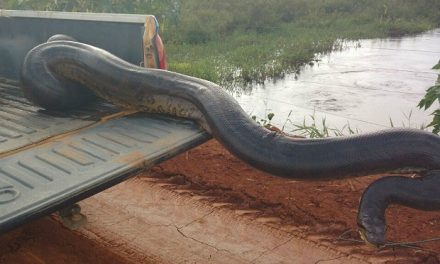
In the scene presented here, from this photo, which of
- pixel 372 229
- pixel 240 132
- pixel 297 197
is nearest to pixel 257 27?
pixel 297 197

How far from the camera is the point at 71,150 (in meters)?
2.82

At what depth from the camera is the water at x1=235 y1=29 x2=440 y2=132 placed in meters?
7.35

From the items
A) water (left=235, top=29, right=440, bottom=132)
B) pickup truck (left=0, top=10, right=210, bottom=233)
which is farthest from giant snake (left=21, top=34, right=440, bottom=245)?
water (left=235, top=29, right=440, bottom=132)

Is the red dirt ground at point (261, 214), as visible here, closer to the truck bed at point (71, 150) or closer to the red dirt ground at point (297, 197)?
the red dirt ground at point (297, 197)

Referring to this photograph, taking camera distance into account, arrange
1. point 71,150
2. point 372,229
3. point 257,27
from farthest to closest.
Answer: point 257,27, point 71,150, point 372,229

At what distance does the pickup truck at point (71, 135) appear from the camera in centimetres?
233

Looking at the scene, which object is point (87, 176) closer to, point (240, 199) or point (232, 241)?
point (232, 241)

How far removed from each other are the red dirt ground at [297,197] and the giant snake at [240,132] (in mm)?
806

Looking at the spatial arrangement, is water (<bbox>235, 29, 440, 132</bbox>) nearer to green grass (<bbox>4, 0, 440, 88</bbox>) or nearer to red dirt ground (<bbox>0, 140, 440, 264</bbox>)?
green grass (<bbox>4, 0, 440, 88</bbox>)

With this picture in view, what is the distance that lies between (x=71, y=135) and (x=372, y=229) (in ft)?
6.53

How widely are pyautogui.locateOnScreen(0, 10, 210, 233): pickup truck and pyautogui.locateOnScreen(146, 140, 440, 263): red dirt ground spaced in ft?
3.81

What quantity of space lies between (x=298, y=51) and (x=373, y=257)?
8727mm

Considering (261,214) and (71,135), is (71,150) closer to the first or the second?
(71,135)

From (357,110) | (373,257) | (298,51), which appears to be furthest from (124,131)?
(298,51)
